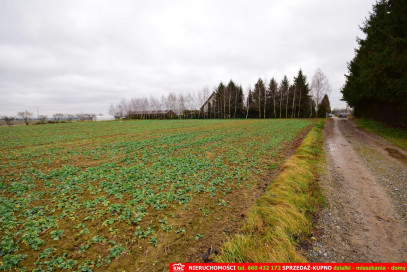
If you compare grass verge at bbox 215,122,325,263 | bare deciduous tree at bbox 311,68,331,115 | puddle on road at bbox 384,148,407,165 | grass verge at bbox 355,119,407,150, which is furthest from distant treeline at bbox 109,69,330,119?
grass verge at bbox 215,122,325,263

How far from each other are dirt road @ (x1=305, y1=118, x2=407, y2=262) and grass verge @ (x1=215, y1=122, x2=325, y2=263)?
34 centimetres

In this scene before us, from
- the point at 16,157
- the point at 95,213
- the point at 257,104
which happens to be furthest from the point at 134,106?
the point at 95,213

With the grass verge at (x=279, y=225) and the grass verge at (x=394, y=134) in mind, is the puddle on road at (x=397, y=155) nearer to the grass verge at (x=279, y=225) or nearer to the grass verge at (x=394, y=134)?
the grass verge at (x=394, y=134)

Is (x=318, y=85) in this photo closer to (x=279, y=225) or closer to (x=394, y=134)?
(x=394, y=134)

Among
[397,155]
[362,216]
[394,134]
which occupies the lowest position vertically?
[362,216]

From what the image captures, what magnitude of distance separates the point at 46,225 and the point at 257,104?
66.0m

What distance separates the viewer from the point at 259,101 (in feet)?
199

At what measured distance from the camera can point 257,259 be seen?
2.95m

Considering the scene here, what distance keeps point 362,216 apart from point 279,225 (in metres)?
2.34

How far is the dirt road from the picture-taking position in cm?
312

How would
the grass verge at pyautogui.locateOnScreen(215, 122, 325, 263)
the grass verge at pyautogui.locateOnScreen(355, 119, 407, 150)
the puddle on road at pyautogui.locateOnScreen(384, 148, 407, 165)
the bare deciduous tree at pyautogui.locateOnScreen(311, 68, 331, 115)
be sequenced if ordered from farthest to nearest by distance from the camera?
1. the bare deciduous tree at pyautogui.locateOnScreen(311, 68, 331, 115)
2. the grass verge at pyautogui.locateOnScreen(355, 119, 407, 150)
3. the puddle on road at pyautogui.locateOnScreen(384, 148, 407, 165)
4. the grass verge at pyautogui.locateOnScreen(215, 122, 325, 263)

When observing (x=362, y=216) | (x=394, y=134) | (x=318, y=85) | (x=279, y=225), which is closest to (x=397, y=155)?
(x=362, y=216)

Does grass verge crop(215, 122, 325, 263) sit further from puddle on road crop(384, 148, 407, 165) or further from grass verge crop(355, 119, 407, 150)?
grass verge crop(355, 119, 407, 150)

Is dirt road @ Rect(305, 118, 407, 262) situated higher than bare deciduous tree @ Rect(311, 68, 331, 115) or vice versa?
bare deciduous tree @ Rect(311, 68, 331, 115)
